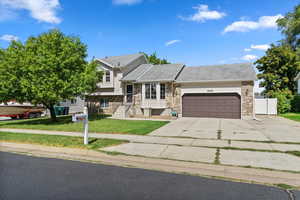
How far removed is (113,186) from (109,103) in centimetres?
1780

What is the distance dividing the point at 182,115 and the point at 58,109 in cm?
1619

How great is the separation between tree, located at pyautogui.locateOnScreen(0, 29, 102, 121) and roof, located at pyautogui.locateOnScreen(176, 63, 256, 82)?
9707 millimetres

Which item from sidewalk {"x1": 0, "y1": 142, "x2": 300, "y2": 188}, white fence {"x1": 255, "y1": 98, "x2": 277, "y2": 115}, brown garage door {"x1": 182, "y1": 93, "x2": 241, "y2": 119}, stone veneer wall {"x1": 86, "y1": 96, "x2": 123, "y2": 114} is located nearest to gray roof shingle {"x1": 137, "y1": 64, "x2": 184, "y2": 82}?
brown garage door {"x1": 182, "y1": 93, "x2": 241, "y2": 119}

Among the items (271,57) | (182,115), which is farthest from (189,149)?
(271,57)

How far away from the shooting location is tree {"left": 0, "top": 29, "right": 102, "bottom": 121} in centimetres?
1223

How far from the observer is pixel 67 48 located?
533 inches

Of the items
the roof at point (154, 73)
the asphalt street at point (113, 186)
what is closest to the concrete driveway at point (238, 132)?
the asphalt street at point (113, 186)

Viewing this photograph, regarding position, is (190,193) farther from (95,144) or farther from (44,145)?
(44,145)

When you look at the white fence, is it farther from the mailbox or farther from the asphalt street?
the mailbox

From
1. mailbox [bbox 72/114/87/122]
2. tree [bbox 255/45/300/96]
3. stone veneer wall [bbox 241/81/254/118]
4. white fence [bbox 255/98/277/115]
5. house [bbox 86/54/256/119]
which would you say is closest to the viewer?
mailbox [bbox 72/114/87/122]

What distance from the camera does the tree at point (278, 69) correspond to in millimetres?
22622

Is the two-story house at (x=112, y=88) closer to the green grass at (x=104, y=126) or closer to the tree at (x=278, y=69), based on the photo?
the green grass at (x=104, y=126)

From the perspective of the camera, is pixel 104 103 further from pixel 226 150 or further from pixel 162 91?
pixel 226 150

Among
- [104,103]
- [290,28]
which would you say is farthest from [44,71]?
[290,28]
